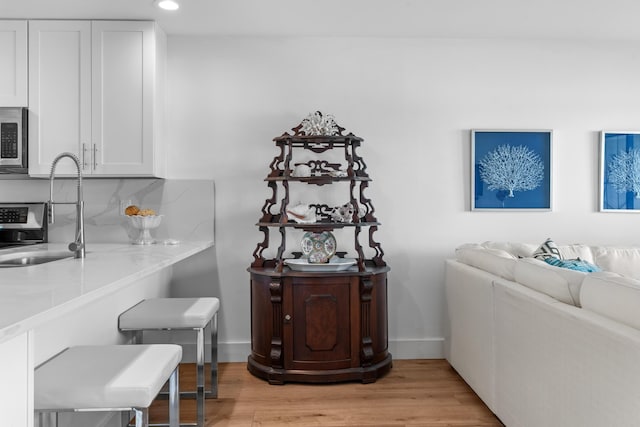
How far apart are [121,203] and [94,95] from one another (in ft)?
2.53

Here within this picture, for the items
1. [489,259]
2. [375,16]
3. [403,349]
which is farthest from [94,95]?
[403,349]

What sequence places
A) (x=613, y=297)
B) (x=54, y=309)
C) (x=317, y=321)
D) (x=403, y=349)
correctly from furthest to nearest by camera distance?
(x=403, y=349), (x=317, y=321), (x=613, y=297), (x=54, y=309)

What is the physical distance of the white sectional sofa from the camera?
1562 millimetres

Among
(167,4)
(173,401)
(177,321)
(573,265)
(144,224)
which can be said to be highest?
(167,4)

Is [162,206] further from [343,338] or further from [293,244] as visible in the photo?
[343,338]

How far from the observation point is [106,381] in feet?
5.16

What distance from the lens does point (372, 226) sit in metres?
3.42

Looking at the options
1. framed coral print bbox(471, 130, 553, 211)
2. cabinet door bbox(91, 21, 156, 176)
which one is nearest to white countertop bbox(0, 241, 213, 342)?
cabinet door bbox(91, 21, 156, 176)

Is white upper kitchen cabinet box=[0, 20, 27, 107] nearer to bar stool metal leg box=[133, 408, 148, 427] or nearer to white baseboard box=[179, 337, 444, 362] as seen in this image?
white baseboard box=[179, 337, 444, 362]

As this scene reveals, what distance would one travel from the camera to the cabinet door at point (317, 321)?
3186 millimetres

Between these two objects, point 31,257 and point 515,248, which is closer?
point 31,257

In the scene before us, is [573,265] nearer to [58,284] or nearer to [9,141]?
[58,284]

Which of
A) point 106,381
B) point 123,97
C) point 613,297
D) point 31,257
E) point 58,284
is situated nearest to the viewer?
point 58,284

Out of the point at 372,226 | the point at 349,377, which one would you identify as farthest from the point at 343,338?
the point at 372,226
